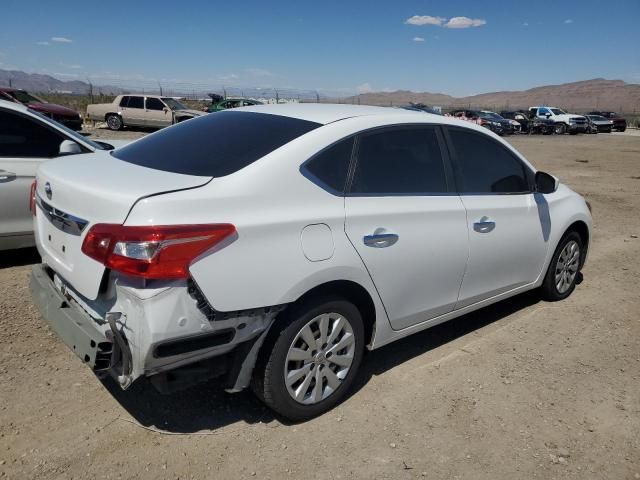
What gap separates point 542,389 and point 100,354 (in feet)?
8.93

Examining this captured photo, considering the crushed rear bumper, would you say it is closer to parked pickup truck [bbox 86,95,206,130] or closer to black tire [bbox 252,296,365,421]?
black tire [bbox 252,296,365,421]

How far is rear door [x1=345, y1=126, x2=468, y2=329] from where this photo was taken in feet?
9.85

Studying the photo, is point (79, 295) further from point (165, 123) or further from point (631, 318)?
point (165, 123)

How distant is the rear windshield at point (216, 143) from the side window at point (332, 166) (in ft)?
0.61

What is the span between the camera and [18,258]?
539 centimetres

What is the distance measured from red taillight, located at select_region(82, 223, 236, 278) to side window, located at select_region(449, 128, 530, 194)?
1.99m

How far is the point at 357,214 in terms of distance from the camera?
2.91 m

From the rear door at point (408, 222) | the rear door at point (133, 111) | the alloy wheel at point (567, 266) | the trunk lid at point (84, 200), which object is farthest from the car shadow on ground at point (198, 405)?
the rear door at point (133, 111)

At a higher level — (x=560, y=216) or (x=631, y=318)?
(x=560, y=216)

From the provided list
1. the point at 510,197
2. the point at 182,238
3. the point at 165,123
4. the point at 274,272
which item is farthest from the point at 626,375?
the point at 165,123

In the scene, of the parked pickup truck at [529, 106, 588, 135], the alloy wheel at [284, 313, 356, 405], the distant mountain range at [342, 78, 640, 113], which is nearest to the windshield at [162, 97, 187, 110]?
the alloy wheel at [284, 313, 356, 405]

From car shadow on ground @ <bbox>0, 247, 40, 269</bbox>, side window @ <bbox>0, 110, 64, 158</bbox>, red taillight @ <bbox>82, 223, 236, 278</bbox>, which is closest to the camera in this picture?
red taillight @ <bbox>82, 223, 236, 278</bbox>

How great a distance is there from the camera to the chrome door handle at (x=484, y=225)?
12.0 ft

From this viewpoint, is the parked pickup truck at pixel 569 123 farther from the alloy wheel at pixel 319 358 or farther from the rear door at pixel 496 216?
the alloy wheel at pixel 319 358
